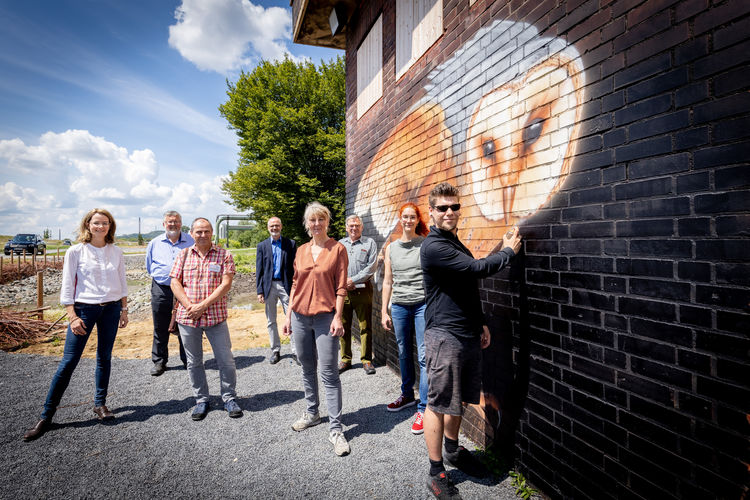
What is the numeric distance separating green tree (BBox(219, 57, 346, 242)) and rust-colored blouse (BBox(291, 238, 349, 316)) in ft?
40.3

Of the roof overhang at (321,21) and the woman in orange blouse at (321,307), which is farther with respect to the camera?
the roof overhang at (321,21)

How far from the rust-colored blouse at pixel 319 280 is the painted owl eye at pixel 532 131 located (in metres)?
1.76

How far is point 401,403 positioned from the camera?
360cm

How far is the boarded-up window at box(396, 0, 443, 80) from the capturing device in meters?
3.57

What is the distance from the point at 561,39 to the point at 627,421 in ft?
7.31

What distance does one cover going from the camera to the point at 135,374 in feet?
15.4

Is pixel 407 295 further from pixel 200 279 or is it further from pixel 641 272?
pixel 200 279

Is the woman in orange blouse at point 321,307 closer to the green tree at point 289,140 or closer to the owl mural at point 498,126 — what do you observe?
the owl mural at point 498,126

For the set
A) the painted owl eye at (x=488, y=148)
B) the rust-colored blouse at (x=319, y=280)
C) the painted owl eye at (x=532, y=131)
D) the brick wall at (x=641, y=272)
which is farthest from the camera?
the rust-colored blouse at (x=319, y=280)

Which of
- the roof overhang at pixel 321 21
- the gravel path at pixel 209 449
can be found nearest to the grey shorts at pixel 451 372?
the gravel path at pixel 209 449

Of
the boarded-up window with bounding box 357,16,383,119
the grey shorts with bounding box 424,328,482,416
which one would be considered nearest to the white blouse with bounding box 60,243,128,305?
the grey shorts with bounding box 424,328,482,416

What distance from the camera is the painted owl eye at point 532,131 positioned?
227 centimetres

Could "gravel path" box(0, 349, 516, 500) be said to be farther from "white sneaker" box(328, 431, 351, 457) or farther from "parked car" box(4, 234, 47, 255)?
"parked car" box(4, 234, 47, 255)

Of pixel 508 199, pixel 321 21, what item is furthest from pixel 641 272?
pixel 321 21
